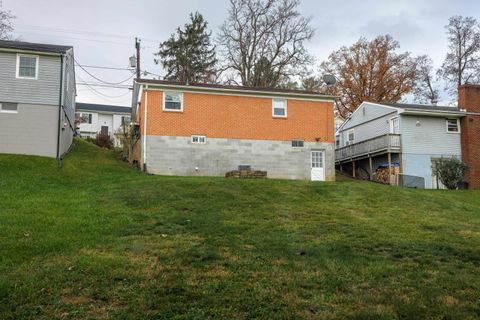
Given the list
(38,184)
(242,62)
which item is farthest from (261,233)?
(242,62)

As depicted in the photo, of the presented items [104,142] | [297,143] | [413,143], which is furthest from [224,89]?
[104,142]

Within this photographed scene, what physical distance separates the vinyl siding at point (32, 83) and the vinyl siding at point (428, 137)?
20.1 m

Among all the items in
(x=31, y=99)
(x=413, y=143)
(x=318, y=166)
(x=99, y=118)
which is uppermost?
(x=99, y=118)

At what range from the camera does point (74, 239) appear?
862 centimetres

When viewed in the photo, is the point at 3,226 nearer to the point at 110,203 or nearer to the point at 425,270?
the point at 110,203

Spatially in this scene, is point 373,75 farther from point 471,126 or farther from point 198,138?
point 198,138

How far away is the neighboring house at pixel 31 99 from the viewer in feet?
72.2

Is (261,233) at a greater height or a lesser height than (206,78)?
lesser

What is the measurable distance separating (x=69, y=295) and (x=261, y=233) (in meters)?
4.86

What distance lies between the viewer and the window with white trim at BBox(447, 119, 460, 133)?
2980cm

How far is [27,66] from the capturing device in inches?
886

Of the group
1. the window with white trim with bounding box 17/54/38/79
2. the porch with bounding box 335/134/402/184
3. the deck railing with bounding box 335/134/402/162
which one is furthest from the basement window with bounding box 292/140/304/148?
the window with white trim with bounding box 17/54/38/79

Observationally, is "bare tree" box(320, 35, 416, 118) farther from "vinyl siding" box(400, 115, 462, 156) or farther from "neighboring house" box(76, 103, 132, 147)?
"neighboring house" box(76, 103, 132, 147)

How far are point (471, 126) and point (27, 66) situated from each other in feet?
84.1
